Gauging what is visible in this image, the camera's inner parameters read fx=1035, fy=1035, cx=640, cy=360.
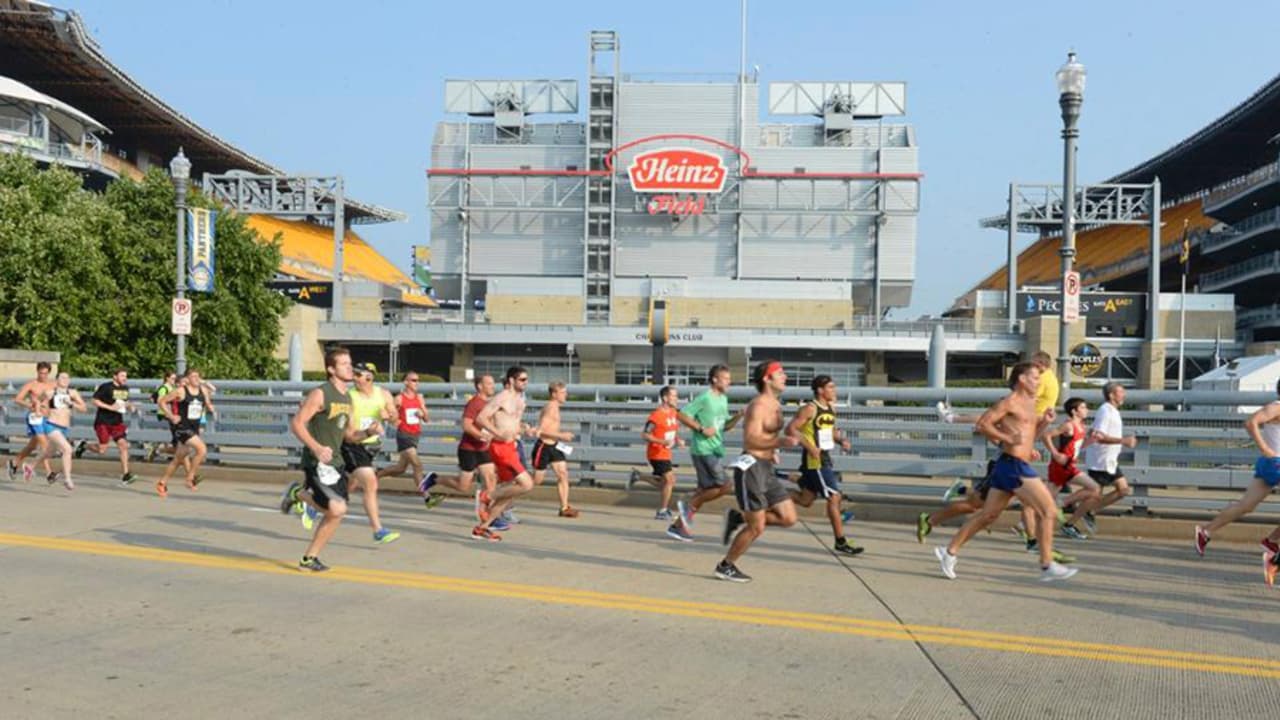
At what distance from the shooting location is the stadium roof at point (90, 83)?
58.5 meters

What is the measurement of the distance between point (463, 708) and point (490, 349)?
62.8 m

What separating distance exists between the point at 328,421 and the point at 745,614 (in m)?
3.77

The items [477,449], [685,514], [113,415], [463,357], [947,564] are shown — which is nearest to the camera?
[947,564]

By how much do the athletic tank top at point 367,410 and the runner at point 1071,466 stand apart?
6250 mm

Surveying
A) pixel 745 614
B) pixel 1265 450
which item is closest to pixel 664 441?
pixel 745 614

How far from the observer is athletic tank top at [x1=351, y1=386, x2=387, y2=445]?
8875 millimetres

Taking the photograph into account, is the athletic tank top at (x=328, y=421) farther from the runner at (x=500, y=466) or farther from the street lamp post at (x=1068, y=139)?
the street lamp post at (x=1068, y=139)

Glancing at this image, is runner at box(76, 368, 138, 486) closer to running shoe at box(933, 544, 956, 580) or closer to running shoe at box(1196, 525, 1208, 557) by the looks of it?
running shoe at box(933, 544, 956, 580)

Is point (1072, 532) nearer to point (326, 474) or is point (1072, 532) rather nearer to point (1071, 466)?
point (1071, 466)

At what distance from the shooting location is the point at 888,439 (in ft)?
40.6

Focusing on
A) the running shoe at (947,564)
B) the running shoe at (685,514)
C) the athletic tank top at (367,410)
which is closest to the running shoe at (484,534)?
the athletic tank top at (367,410)

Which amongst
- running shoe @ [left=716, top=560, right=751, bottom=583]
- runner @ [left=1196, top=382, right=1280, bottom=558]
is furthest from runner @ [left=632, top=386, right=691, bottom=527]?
runner @ [left=1196, top=382, right=1280, bottom=558]

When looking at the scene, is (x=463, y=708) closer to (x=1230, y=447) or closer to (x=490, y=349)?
(x=1230, y=447)

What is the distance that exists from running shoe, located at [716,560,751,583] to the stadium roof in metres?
63.1
